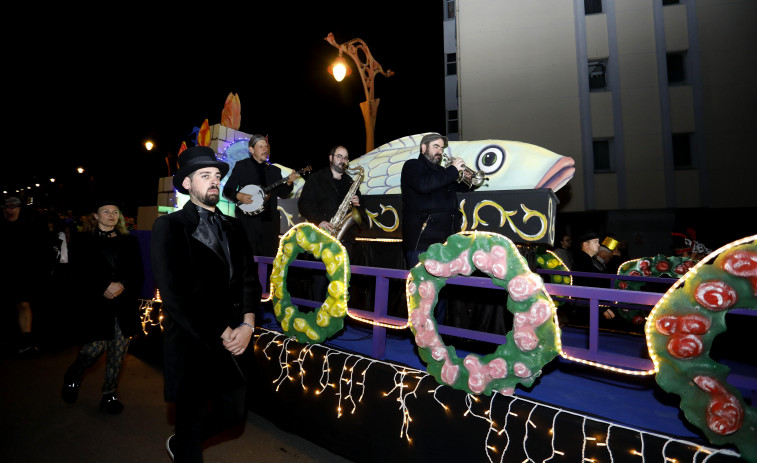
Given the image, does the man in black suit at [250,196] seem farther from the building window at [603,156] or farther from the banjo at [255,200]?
the building window at [603,156]

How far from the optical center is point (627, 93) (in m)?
14.1

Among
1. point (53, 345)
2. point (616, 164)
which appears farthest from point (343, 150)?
point (616, 164)

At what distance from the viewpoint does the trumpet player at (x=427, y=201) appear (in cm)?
357

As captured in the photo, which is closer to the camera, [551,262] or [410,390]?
[410,390]

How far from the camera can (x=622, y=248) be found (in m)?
10.3

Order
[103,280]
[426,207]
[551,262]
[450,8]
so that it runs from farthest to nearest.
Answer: [450,8]
[551,262]
[103,280]
[426,207]

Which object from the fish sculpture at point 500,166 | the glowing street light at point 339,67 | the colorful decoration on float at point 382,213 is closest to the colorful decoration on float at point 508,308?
the fish sculpture at point 500,166

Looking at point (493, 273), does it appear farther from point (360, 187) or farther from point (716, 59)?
point (716, 59)

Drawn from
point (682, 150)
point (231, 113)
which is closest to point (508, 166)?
point (231, 113)

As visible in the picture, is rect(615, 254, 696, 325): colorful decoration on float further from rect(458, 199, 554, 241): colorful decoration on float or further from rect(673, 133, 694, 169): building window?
rect(673, 133, 694, 169): building window

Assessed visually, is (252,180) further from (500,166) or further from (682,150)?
(682,150)

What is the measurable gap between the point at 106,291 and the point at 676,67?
58.3ft

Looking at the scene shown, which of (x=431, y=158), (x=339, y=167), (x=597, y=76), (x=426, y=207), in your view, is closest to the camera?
(x=426, y=207)

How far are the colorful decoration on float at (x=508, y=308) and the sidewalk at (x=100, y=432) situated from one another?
1.44m
